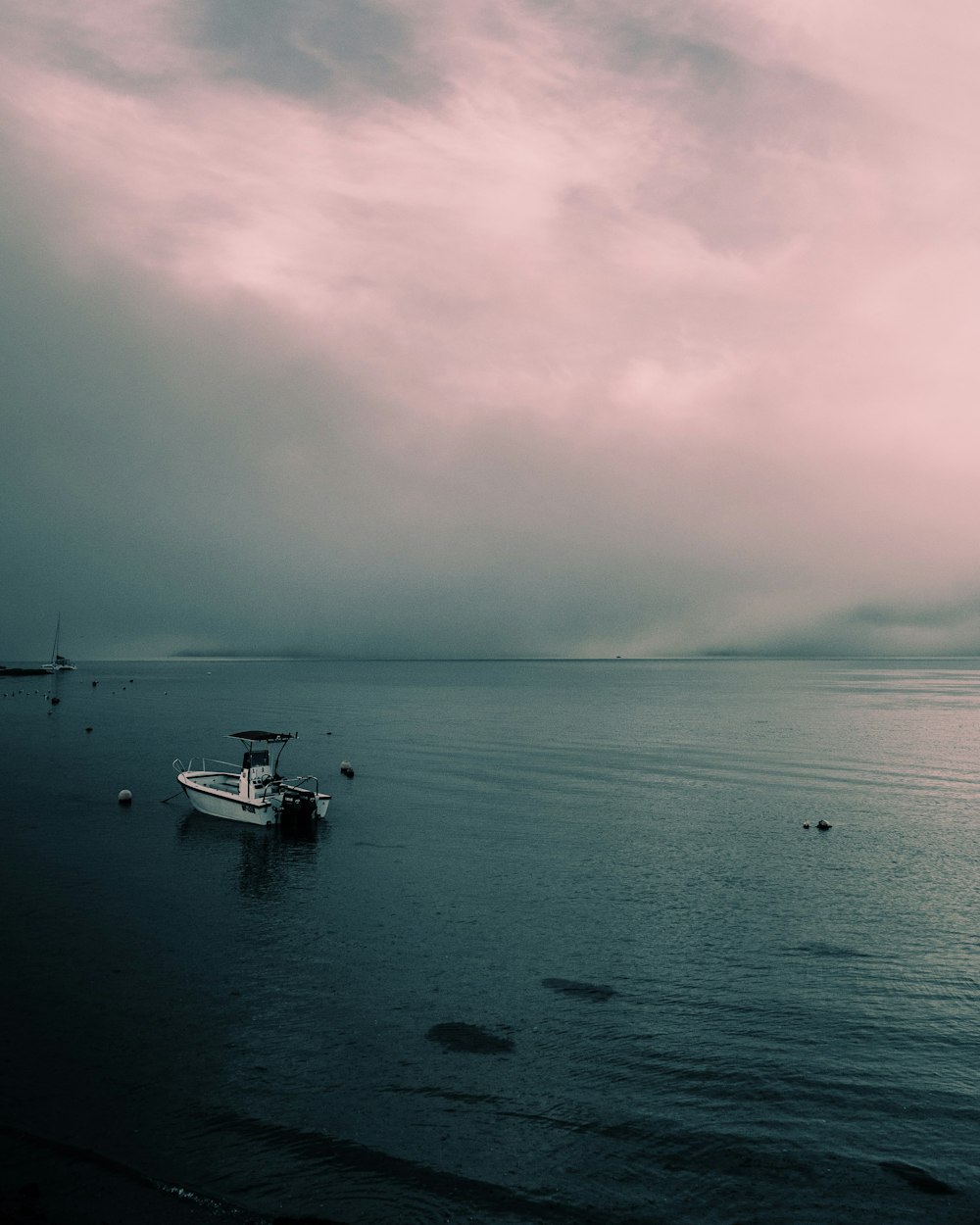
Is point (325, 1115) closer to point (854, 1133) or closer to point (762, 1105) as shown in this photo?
point (762, 1105)

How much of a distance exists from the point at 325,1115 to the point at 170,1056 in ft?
18.3

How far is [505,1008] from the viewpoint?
86.5ft

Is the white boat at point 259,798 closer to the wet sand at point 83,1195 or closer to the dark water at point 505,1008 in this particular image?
the dark water at point 505,1008

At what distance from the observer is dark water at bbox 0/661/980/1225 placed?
17766mm

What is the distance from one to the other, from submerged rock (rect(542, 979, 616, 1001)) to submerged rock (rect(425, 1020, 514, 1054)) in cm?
402

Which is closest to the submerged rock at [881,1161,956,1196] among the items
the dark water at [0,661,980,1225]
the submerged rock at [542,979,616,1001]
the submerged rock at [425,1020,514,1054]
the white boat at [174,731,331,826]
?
the dark water at [0,661,980,1225]

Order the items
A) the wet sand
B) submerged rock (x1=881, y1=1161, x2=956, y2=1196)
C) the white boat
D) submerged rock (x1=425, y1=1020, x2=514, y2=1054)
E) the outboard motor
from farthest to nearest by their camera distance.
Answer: the white boat < the outboard motor < submerged rock (x1=425, y1=1020, x2=514, y2=1054) < submerged rock (x1=881, y1=1161, x2=956, y2=1196) < the wet sand

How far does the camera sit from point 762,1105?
67.0 ft

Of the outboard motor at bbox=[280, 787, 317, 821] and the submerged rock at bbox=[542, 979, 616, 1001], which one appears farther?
the outboard motor at bbox=[280, 787, 317, 821]

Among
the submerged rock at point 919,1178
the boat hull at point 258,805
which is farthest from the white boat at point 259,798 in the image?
the submerged rock at point 919,1178

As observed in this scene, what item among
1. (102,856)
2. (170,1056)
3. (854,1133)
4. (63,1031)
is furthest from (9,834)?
(854,1133)

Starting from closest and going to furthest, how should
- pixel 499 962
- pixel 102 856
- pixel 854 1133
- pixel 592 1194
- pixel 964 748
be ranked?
pixel 592 1194
pixel 854 1133
pixel 499 962
pixel 102 856
pixel 964 748

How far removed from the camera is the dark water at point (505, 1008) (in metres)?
17.8

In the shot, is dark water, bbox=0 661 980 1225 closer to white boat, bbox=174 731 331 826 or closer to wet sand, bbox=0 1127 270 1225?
wet sand, bbox=0 1127 270 1225
